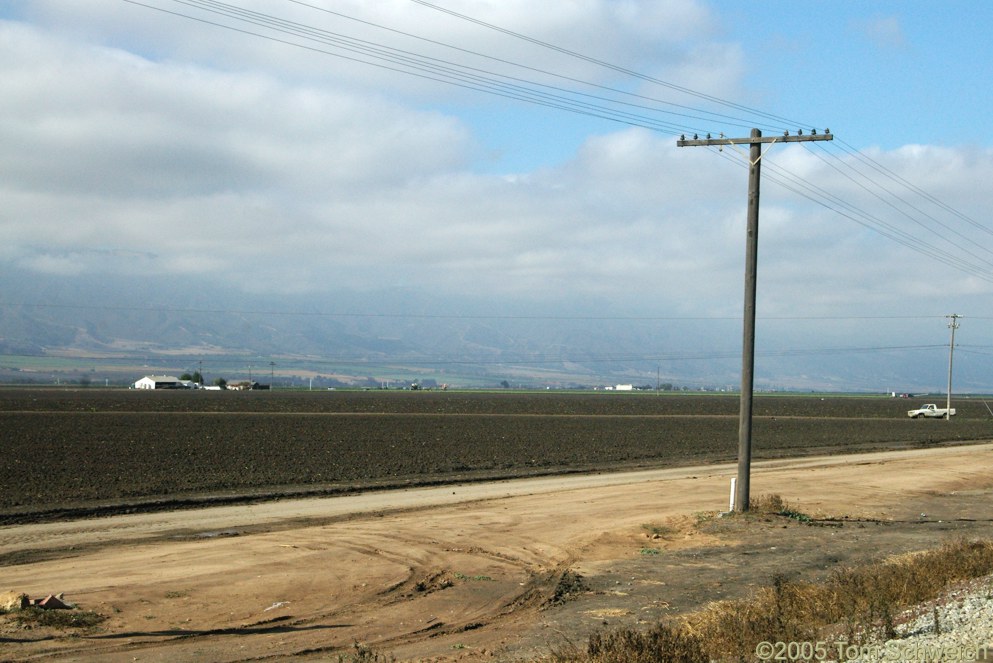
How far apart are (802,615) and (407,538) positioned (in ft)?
34.6

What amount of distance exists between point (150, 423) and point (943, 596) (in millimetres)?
59084

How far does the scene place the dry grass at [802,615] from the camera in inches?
405

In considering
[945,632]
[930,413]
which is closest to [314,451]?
[945,632]

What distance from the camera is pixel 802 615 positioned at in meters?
12.4

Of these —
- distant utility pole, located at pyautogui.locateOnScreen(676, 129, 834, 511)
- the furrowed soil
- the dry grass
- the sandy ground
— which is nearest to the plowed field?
the furrowed soil

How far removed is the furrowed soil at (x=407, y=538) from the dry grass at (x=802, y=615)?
1485 mm

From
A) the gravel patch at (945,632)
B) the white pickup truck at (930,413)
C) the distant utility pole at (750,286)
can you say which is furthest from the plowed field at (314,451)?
the white pickup truck at (930,413)

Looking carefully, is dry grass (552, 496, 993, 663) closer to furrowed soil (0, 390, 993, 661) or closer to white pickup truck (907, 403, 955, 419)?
furrowed soil (0, 390, 993, 661)

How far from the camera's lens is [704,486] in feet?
108

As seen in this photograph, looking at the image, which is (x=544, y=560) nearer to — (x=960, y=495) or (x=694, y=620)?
(x=694, y=620)

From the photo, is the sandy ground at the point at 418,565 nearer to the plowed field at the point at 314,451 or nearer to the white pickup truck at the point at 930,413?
the plowed field at the point at 314,451

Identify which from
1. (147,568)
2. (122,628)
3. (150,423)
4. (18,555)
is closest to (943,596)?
(122,628)

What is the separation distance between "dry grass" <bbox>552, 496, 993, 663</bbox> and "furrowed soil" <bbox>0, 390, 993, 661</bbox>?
58.5 inches
